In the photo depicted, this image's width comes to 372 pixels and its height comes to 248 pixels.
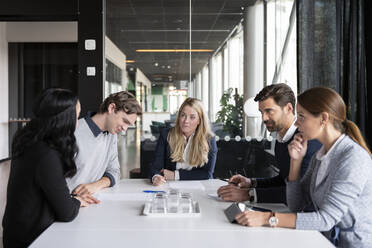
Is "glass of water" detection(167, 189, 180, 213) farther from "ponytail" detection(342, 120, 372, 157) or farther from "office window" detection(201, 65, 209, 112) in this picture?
"office window" detection(201, 65, 209, 112)

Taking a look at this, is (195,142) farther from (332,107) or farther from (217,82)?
(217,82)

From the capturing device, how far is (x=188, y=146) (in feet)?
10.7

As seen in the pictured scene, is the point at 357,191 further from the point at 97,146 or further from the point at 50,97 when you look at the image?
the point at 97,146

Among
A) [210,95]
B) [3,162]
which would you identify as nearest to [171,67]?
[210,95]

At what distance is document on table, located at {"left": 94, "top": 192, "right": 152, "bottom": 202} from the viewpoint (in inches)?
89.0

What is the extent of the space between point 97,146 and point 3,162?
607 centimetres

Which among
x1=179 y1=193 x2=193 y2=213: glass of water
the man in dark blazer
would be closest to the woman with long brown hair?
x1=179 y1=193 x2=193 y2=213: glass of water

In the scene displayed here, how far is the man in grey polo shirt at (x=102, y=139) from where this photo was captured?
2.62 m

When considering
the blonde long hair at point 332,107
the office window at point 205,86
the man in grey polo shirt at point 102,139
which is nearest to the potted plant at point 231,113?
the office window at point 205,86

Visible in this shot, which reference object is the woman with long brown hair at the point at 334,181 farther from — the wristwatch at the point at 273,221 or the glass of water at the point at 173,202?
the glass of water at the point at 173,202

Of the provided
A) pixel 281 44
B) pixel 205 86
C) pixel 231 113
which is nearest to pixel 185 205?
pixel 231 113

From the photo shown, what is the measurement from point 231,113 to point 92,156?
2.57m

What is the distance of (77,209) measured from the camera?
185cm

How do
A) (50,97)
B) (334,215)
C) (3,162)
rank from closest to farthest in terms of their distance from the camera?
1. (334,215)
2. (50,97)
3. (3,162)
